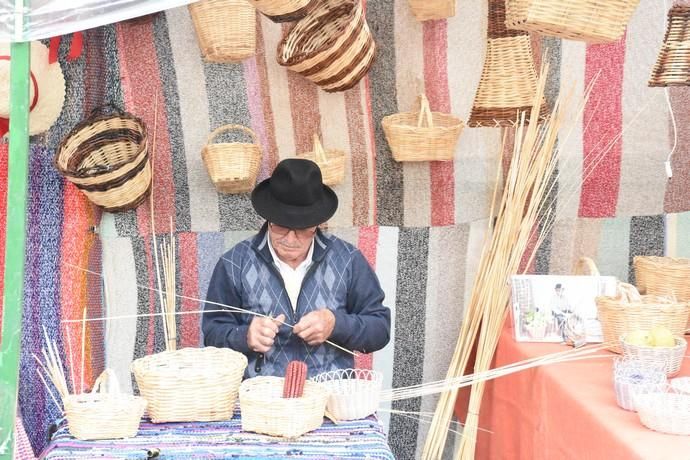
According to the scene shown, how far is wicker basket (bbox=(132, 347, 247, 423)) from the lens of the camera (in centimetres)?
248

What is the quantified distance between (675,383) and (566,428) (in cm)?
38

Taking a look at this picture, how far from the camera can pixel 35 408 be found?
3402 mm

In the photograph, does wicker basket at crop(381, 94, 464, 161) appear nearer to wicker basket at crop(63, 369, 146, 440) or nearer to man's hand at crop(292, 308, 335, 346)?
man's hand at crop(292, 308, 335, 346)

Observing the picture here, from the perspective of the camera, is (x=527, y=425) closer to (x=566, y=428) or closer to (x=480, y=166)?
(x=566, y=428)

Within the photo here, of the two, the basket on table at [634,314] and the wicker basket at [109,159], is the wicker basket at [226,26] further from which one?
the basket on table at [634,314]

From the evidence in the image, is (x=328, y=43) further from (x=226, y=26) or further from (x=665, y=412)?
(x=665, y=412)

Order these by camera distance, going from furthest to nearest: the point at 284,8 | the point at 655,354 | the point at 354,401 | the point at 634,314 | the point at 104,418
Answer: the point at 634,314 → the point at 655,354 → the point at 284,8 → the point at 354,401 → the point at 104,418

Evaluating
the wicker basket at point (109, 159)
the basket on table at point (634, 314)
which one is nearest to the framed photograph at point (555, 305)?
the basket on table at point (634, 314)

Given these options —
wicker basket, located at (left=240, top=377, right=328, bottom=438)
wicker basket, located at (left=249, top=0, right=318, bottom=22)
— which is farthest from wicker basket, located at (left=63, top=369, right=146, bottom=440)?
wicker basket, located at (left=249, top=0, right=318, bottom=22)

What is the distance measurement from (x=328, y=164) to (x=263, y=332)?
3.62 feet

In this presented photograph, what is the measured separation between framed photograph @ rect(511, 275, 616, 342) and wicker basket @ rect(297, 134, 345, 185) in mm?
812

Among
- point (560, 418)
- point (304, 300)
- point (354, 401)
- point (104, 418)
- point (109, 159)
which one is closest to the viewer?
point (104, 418)

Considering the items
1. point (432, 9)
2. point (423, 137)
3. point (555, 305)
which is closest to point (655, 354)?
point (555, 305)

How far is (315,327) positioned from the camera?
2922 millimetres
